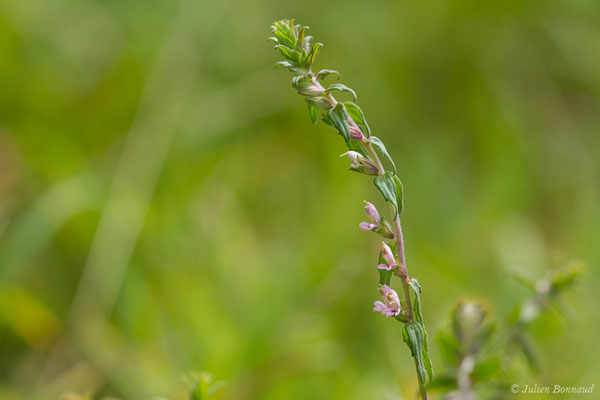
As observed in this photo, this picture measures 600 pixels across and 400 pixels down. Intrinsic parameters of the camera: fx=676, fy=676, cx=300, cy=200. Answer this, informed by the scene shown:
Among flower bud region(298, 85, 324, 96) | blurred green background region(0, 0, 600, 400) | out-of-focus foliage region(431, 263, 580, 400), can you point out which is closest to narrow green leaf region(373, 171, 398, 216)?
flower bud region(298, 85, 324, 96)

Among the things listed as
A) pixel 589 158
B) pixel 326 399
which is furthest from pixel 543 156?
pixel 326 399

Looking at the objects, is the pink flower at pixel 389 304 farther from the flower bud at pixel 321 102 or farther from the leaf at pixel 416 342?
the flower bud at pixel 321 102

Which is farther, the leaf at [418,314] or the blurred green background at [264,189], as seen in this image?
the blurred green background at [264,189]

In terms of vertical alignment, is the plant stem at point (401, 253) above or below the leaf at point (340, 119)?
below

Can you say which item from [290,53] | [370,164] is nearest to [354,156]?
[370,164]

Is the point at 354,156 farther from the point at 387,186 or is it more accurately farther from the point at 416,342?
the point at 416,342

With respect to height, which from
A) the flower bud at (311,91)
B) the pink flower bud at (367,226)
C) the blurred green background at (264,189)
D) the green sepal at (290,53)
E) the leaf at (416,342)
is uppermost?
the blurred green background at (264,189)

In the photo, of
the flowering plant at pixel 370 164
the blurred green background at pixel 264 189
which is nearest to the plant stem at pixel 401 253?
the flowering plant at pixel 370 164
